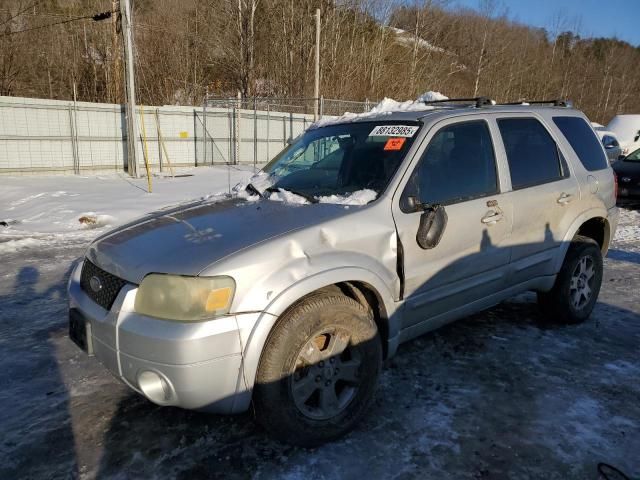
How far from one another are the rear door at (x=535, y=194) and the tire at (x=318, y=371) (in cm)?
154

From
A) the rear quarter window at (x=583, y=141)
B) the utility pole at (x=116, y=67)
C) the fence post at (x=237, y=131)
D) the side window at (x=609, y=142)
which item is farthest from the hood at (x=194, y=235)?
the utility pole at (x=116, y=67)

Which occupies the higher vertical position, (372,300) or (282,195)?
(282,195)

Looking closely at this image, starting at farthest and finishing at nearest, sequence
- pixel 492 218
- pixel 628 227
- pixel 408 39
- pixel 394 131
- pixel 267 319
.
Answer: pixel 408 39
pixel 628 227
pixel 492 218
pixel 394 131
pixel 267 319

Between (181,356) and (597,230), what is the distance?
13.3ft

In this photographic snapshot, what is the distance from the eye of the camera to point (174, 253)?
7.87ft

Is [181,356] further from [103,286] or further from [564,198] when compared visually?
[564,198]

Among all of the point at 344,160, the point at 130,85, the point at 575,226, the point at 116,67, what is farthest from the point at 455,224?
the point at 116,67

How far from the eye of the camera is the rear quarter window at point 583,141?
13.5ft

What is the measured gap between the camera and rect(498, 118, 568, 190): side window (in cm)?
357

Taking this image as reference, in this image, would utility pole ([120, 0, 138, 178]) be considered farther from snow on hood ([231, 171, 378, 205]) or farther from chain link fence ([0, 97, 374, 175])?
snow on hood ([231, 171, 378, 205])

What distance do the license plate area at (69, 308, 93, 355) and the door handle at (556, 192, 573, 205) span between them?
3.46 meters

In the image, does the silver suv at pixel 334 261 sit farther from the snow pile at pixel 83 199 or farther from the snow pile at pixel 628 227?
the snow pile at pixel 628 227

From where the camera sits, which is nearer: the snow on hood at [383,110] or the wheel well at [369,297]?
the wheel well at [369,297]

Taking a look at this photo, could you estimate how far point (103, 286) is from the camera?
2549mm
